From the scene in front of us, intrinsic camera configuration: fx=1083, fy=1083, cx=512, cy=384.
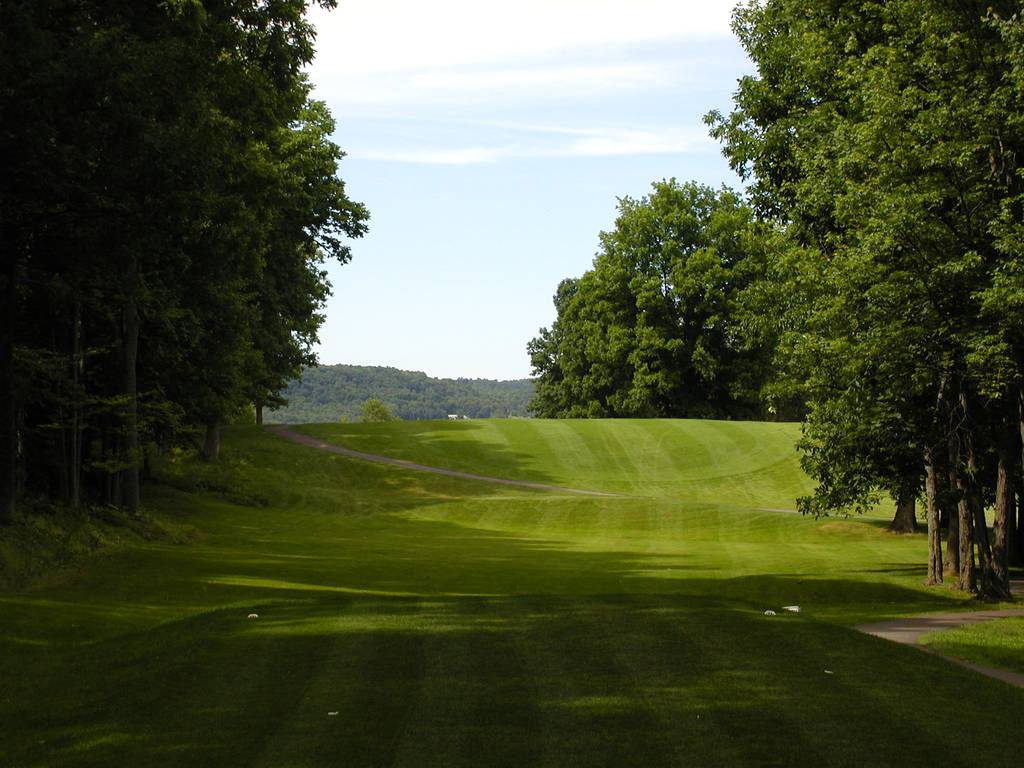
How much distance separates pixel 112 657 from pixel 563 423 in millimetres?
64838

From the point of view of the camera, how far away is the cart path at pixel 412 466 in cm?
6225

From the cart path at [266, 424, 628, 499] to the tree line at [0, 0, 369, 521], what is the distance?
22990mm

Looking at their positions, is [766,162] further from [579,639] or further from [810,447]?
[579,639]

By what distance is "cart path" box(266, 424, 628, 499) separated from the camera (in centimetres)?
6225

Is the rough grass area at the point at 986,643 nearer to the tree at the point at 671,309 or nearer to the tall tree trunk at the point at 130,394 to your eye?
the tall tree trunk at the point at 130,394

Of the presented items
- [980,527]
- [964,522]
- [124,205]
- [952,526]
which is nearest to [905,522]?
[952,526]

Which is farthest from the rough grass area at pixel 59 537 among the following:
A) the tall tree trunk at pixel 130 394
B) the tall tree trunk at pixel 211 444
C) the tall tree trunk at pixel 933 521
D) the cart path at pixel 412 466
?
the cart path at pixel 412 466

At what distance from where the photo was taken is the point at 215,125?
2503cm

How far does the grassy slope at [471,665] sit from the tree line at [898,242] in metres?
3.50

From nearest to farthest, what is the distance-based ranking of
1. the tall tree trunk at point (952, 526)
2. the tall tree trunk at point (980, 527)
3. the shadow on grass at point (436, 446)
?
1. the tall tree trunk at point (980, 527)
2. the tall tree trunk at point (952, 526)
3. the shadow on grass at point (436, 446)

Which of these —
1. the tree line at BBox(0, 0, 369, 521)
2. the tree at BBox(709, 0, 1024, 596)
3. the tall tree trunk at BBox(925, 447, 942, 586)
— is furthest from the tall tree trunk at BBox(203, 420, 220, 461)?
the tall tree trunk at BBox(925, 447, 942, 586)

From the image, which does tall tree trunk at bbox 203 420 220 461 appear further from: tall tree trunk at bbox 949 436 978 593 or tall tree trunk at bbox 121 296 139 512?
tall tree trunk at bbox 949 436 978 593

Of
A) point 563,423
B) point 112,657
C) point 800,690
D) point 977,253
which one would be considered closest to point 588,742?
point 800,690

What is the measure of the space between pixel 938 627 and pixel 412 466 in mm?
49436
